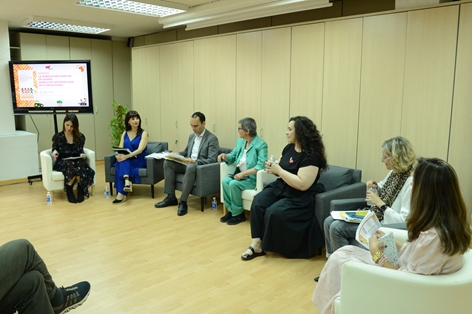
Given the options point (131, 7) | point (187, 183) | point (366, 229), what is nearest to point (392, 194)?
point (366, 229)

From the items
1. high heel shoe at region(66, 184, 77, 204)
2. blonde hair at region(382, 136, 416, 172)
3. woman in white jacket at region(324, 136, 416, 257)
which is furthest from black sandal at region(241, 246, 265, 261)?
high heel shoe at region(66, 184, 77, 204)

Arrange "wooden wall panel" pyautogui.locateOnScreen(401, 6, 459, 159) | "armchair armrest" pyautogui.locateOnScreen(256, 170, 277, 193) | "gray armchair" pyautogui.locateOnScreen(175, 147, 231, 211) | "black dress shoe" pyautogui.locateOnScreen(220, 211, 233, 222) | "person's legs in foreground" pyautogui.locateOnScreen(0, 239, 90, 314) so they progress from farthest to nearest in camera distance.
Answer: "gray armchair" pyautogui.locateOnScreen(175, 147, 231, 211) → "black dress shoe" pyautogui.locateOnScreen(220, 211, 233, 222) → "armchair armrest" pyautogui.locateOnScreen(256, 170, 277, 193) → "wooden wall panel" pyautogui.locateOnScreen(401, 6, 459, 159) → "person's legs in foreground" pyautogui.locateOnScreen(0, 239, 90, 314)

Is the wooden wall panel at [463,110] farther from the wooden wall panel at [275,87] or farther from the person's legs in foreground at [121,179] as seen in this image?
the person's legs in foreground at [121,179]

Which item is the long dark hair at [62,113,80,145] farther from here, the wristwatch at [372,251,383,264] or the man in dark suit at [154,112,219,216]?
the wristwatch at [372,251,383,264]

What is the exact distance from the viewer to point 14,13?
6.05 metres

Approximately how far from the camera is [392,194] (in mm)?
3221

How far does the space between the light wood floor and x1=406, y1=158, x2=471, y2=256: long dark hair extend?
4.43ft

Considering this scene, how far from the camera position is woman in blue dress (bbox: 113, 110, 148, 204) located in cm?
578

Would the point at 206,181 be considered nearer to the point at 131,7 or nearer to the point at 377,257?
the point at 131,7

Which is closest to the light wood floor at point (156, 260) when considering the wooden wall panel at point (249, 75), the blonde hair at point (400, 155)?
the blonde hair at point (400, 155)

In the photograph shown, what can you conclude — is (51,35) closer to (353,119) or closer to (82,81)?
(82,81)

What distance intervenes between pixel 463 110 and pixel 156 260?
10.5ft

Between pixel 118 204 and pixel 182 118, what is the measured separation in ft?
6.18

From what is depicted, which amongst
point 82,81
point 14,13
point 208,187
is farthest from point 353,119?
point 14,13
